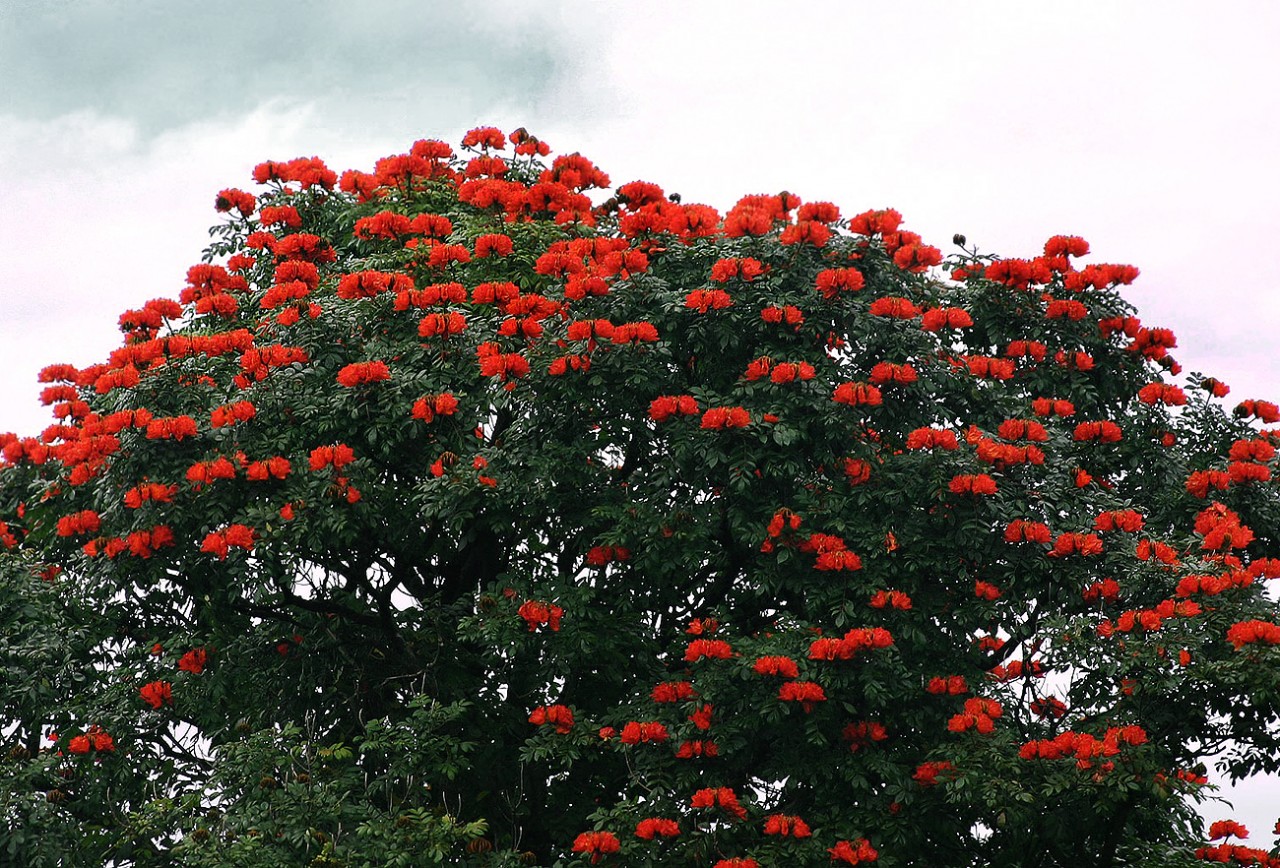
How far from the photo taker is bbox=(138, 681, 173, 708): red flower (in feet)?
37.2

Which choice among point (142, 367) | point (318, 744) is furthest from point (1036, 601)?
point (142, 367)

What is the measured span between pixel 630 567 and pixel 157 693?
388 cm

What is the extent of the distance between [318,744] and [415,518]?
197 cm

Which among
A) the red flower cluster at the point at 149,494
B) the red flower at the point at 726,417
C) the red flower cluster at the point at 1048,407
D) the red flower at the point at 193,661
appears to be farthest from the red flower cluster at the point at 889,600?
the red flower at the point at 193,661

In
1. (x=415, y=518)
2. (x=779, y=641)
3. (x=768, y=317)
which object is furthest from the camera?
(x=415, y=518)

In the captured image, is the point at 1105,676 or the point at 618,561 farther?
the point at 618,561

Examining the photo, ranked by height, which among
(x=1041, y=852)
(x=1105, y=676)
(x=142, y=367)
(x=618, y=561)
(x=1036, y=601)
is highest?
(x=142, y=367)

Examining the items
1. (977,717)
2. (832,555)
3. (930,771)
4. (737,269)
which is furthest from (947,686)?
(737,269)

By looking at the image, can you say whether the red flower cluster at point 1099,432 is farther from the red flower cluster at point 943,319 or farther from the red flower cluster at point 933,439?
the red flower cluster at point 933,439

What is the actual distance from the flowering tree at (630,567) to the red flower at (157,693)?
40mm

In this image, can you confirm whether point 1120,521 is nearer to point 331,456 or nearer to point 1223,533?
point 1223,533

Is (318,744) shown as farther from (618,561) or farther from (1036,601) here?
(1036,601)

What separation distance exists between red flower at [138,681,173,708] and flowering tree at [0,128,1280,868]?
0.04m

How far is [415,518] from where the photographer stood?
10812mm
